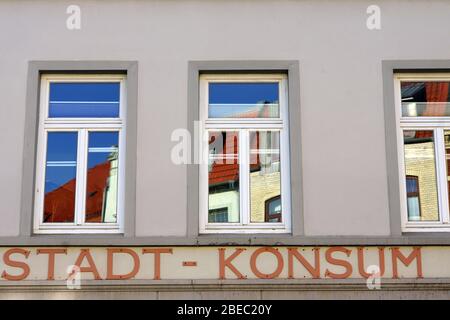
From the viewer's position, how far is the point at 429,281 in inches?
286

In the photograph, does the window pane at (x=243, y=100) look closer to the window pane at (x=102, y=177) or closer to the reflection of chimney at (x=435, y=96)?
the window pane at (x=102, y=177)

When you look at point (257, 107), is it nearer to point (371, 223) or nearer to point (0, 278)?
point (371, 223)

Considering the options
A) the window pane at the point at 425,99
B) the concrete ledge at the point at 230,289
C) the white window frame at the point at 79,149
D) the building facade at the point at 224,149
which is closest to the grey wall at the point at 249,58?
the building facade at the point at 224,149

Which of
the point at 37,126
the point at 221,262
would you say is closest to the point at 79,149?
the point at 37,126

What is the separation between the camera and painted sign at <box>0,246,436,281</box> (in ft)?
23.9

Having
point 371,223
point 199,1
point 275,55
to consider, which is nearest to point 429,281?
point 371,223

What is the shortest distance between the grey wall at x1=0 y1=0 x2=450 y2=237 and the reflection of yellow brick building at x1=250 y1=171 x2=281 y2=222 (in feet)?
1.23

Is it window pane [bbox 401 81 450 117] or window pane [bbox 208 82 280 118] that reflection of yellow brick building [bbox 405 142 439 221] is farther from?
window pane [bbox 208 82 280 118]

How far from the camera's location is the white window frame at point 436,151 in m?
7.62

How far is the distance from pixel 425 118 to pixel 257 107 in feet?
5.86

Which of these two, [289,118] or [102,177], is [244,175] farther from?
[102,177]

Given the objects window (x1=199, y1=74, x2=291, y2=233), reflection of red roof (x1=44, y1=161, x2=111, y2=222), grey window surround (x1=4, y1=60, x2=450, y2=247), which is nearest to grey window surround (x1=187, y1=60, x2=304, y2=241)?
grey window surround (x1=4, y1=60, x2=450, y2=247)

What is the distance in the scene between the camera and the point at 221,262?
7312mm

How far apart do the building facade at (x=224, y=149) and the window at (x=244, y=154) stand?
0.6 inches
